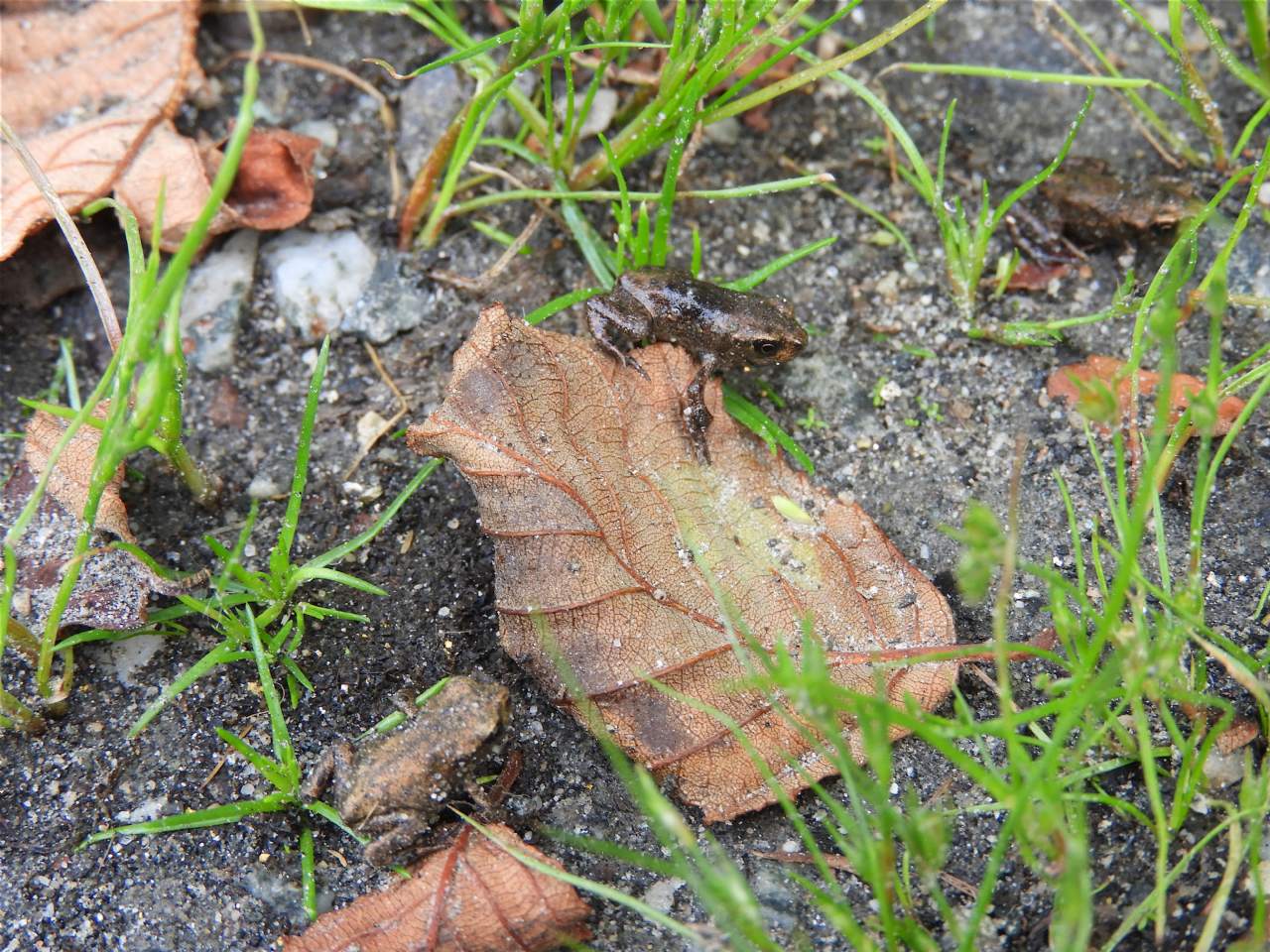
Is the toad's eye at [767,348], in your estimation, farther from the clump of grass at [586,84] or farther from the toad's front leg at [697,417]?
the clump of grass at [586,84]

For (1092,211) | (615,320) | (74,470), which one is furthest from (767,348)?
(74,470)

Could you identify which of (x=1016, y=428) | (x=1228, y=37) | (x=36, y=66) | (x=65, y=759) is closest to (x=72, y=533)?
(x=65, y=759)

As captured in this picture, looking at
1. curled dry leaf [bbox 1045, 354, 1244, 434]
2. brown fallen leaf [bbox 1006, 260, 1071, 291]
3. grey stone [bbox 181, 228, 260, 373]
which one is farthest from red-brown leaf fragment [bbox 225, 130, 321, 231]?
curled dry leaf [bbox 1045, 354, 1244, 434]

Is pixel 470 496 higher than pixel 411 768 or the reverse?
higher

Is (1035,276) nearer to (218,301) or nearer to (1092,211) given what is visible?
(1092,211)

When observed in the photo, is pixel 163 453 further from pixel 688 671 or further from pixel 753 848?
pixel 753 848

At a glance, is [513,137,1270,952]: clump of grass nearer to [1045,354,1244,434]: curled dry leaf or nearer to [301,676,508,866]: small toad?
[1045,354,1244,434]: curled dry leaf

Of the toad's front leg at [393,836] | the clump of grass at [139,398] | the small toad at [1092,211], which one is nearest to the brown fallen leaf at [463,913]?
the toad's front leg at [393,836]
